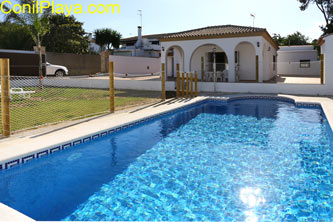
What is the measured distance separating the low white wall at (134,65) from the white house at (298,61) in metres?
13.3

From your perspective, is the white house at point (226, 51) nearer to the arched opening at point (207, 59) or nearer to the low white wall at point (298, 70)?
the arched opening at point (207, 59)

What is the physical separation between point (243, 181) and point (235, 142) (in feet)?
8.00

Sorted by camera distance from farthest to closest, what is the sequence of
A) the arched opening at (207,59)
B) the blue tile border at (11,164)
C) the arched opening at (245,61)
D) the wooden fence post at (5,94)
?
the arched opening at (207,59), the arched opening at (245,61), the wooden fence post at (5,94), the blue tile border at (11,164)

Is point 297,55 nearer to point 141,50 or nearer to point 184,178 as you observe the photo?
point 141,50

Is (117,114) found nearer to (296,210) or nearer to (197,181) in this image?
(197,181)

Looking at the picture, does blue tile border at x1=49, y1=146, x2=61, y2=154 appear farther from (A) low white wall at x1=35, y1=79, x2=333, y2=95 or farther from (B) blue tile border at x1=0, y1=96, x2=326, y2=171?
(A) low white wall at x1=35, y1=79, x2=333, y2=95

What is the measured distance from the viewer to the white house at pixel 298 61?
27688mm

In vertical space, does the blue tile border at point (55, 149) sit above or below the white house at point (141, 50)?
below

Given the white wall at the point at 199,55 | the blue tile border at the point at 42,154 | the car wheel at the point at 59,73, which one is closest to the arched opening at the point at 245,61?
the white wall at the point at 199,55

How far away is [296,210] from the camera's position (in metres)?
3.90

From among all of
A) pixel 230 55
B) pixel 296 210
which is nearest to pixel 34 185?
pixel 296 210

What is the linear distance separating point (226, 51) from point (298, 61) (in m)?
15.5

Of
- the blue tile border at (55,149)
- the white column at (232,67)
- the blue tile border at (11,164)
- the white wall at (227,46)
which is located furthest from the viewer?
the white column at (232,67)

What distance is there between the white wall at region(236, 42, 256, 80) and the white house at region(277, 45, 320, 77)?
28.4 feet
